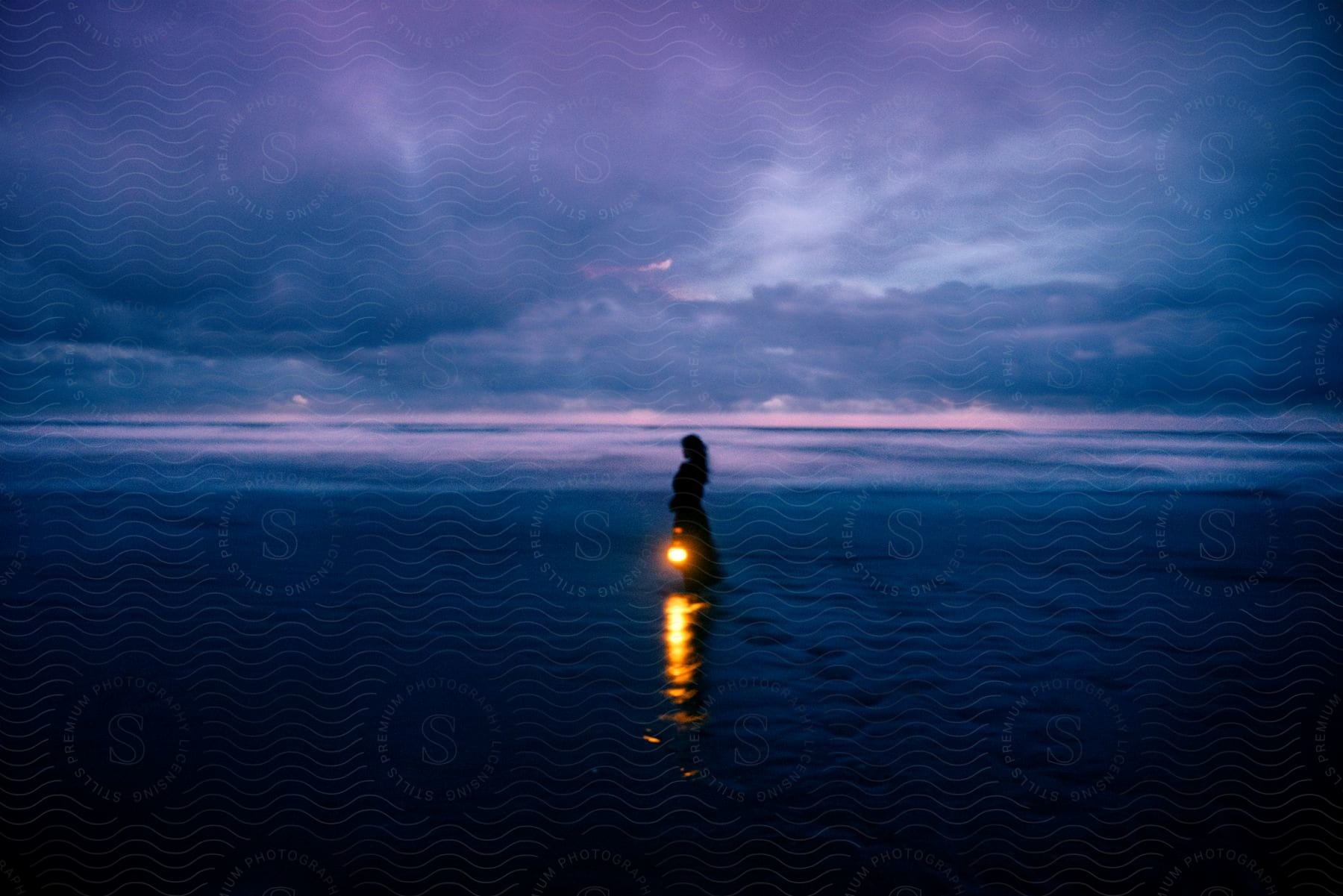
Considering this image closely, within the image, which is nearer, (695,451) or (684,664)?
(684,664)

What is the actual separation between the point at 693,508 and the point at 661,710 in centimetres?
224

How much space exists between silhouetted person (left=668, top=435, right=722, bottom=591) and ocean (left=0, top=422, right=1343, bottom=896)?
0.56 m

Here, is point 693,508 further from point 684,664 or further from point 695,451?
Answer: point 684,664

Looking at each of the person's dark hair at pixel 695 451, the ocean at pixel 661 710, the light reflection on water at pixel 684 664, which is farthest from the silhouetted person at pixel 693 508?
the ocean at pixel 661 710

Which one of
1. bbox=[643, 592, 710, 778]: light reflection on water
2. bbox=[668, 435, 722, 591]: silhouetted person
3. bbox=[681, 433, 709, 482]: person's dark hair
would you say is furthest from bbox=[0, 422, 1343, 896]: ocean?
bbox=[681, 433, 709, 482]: person's dark hair

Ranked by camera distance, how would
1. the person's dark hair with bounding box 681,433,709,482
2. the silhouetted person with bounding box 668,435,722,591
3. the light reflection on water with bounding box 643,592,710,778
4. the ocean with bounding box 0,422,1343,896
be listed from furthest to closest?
the person's dark hair with bounding box 681,433,709,482, the silhouetted person with bounding box 668,435,722,591, the light reflection on water with bounding box 643,592,710,778, the ocean with bounding box 0,422,1343,896

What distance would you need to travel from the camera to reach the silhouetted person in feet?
25.4

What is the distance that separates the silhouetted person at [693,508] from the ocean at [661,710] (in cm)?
56

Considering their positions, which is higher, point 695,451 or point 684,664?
point 695,451

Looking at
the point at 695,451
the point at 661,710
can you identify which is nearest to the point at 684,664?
the point at 661,710

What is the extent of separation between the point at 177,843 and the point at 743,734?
3607mm

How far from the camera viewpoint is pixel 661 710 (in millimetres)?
6148

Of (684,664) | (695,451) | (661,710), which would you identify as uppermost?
(695,451)

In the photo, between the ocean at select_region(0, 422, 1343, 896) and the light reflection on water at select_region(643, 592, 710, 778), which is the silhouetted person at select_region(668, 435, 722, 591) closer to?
the light reflection on water at select_region(643, 592, 710, 778)
